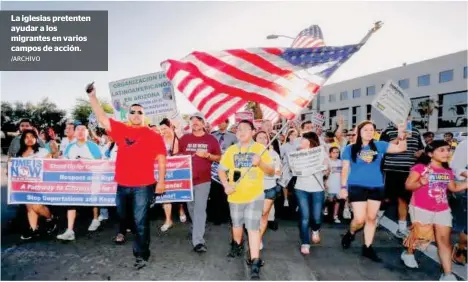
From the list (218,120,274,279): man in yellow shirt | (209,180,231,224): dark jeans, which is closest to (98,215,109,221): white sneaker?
(209,180,231,224): dark jeans

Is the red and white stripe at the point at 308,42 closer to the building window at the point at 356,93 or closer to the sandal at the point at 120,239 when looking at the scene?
the sandal at the point at 120,239

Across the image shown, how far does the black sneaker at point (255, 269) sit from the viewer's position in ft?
13.4

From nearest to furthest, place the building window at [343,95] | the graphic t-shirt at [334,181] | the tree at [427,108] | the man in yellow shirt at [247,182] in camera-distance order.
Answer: the man in yellow shirt at [247,182] → the graphic t-shirt at [334,181] → the tree at [427,108] → the building window at [343,95]

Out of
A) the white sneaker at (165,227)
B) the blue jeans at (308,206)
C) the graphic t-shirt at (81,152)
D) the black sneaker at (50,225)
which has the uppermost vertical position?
the graphic t-shirt at (81,152)

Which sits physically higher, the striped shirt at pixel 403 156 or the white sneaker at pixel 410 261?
the striped shirt at pixel 403 156

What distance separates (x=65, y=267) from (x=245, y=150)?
2568 mm

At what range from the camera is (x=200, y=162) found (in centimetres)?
536

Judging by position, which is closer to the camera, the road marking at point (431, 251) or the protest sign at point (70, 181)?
the road marking at point (431, 251)

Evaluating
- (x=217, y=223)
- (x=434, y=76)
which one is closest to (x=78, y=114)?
(x=434, y=76)

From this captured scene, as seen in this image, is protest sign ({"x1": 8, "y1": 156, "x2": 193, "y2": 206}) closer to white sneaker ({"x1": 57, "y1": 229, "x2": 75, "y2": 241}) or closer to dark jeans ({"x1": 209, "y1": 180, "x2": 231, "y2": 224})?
white sneaker ({"x1": 57, "y1": 229, "x2": 75, "y2": 241})

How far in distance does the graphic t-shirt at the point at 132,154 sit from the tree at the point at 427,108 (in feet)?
169

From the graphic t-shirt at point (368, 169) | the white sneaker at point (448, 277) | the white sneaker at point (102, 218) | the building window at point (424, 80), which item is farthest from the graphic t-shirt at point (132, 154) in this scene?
the building window at point (424, 80)

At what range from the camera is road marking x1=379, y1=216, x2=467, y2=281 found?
437cm

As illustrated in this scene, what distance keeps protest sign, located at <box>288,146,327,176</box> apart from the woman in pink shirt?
1.23m
